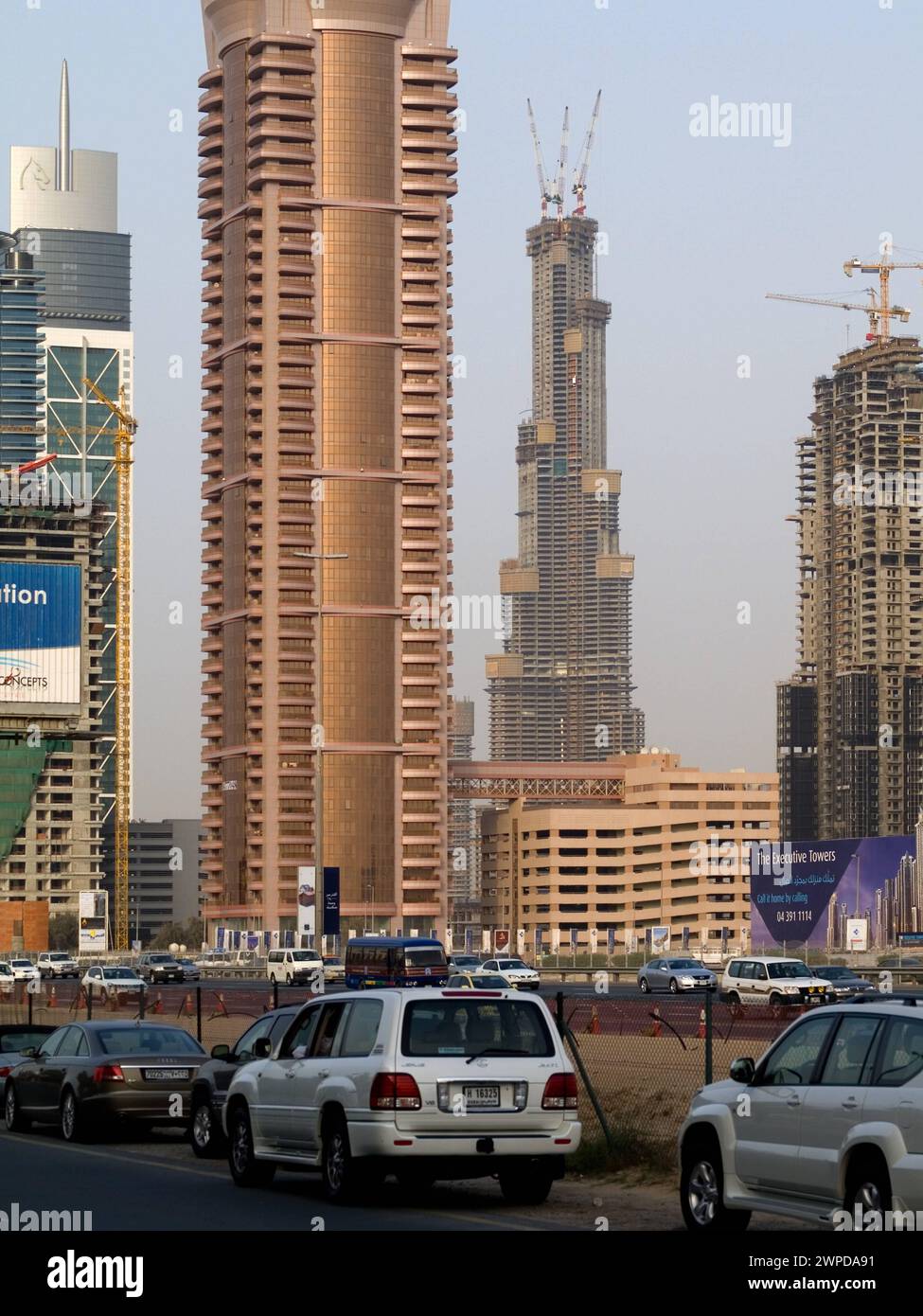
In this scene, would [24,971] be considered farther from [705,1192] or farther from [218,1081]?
[705,1192]

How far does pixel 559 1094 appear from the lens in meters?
18.3

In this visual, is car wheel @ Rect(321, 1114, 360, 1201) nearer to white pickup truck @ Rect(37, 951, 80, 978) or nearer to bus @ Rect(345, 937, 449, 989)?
bus @ Rect(345, 937, 449, 989)

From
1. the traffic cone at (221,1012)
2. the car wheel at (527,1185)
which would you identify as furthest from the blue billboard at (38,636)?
the car wheel at (527,1185)

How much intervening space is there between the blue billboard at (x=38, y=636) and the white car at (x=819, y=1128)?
178099mm

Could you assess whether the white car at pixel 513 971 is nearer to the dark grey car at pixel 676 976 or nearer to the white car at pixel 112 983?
the dark grey car at pixel 676 976

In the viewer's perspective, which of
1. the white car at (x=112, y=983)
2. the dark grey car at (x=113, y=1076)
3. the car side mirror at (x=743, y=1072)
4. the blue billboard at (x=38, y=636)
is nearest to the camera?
the car side mirror at (x=743, y=1072)

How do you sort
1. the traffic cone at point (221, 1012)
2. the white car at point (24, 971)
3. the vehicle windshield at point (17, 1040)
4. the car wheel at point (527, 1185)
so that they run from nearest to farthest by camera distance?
the car wheel at point (527, 1185), the vehicle windshield at point (17, 1040), the traffic cone at point (221, 1012), the white car at point (24, 971)

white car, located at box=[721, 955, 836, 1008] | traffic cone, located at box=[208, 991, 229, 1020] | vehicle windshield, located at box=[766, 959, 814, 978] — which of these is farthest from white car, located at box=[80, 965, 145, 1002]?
vehicle windshield, located at box=[766, 959, 814, 978]

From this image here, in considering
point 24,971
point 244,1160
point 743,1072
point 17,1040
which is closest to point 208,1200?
point 244,1160

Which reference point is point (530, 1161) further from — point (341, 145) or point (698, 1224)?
point (341, 145)

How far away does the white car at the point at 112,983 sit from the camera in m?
67.2

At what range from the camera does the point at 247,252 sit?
19150 cm

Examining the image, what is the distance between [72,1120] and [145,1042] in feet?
3.76
